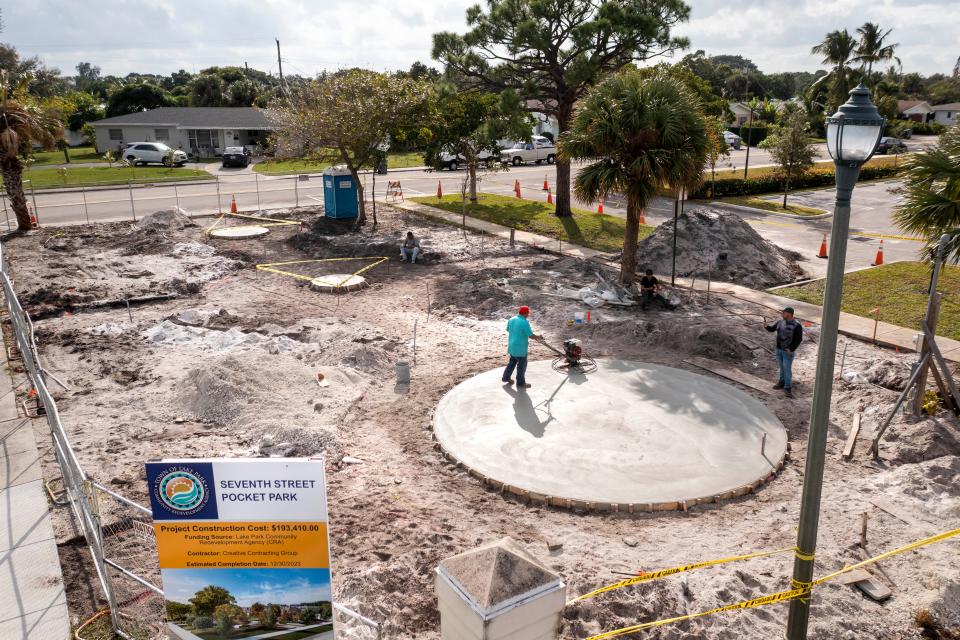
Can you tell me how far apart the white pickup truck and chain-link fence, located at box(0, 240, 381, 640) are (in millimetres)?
41438

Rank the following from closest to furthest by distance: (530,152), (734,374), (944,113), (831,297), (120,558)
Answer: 1. (831,297)
2. (120,558)
3. (734,374)
4. (530,152)
5. (944,113)

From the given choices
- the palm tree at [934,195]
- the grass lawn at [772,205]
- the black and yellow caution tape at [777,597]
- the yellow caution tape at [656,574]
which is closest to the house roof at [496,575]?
the black and yellow caution tape at [777,597]

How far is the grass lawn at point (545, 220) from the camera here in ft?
85.0

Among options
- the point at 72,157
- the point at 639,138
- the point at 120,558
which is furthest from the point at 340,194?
the point at 72,157

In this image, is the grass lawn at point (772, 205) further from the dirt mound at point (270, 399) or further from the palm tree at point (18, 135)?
the palm tree at point (18, 135)

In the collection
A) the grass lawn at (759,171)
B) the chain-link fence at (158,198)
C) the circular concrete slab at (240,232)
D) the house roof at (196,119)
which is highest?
the house roof at (196,119)

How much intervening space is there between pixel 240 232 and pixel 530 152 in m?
27.7

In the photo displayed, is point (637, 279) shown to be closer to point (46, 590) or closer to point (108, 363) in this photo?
point (108, 363)

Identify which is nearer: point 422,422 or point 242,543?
point 242,543

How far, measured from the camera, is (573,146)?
17703mm

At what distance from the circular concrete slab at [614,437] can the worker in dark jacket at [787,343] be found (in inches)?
36.8

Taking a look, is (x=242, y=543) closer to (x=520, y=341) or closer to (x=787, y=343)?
(x=520, y=341)

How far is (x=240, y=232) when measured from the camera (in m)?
26.6

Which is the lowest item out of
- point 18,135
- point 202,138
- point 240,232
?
point 240,232
